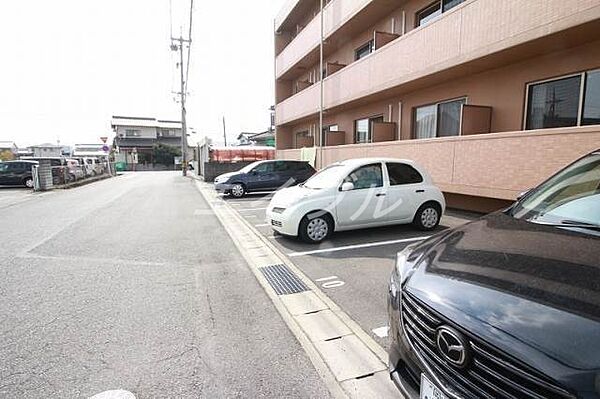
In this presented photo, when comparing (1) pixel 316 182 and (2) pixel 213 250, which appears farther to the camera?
(1) pixel 316 182

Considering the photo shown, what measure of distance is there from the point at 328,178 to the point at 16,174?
21081 millimetres

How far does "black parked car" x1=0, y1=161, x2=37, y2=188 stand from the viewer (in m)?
19.1

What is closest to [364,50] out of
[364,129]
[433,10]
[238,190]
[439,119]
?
[364,129]

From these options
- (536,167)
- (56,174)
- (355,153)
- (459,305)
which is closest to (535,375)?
(459,305)

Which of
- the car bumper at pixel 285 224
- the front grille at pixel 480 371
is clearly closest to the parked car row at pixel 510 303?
the front grille at pixel 480 371

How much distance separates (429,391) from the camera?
1570 millimetres

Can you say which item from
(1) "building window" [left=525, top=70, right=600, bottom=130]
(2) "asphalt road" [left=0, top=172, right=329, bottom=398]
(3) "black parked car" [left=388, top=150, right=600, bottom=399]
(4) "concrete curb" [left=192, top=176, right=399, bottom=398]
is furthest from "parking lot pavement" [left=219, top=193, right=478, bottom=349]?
(1) "building window" [left=525, top=70, right=600, bottom=130]

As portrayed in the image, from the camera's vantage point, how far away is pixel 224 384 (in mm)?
2350

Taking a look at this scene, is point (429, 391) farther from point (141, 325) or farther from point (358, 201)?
point (358, 201)

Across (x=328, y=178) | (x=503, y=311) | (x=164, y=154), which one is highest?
(x=164, y=154)

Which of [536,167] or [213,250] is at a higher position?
[536,167]

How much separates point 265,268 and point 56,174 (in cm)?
1850

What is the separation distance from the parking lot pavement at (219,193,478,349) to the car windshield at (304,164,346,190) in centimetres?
102

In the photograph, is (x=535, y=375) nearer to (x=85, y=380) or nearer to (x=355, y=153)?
(x=85, y=380)
